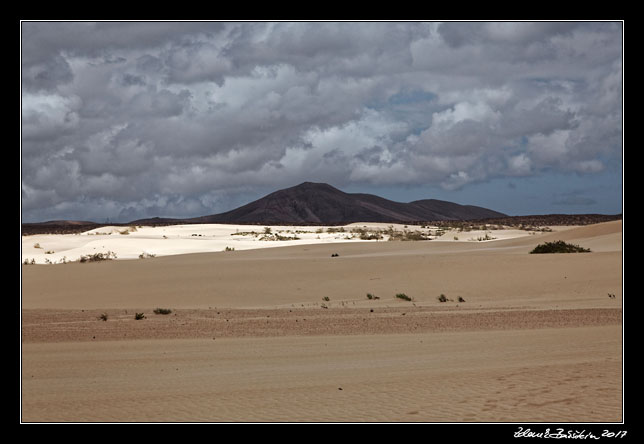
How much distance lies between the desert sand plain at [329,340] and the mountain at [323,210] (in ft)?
437

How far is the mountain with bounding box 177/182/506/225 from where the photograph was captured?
17012cm

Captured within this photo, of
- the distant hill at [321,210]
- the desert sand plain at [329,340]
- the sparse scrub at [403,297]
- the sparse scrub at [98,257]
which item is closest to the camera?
the desert sand plain at [329,340]

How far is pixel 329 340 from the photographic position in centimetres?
1503

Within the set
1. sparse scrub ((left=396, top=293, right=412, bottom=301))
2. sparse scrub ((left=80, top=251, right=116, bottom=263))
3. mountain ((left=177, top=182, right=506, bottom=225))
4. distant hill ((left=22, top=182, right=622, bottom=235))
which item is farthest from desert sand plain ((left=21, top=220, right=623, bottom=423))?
mountain ((left=177, top=182, right=506, bottom=225))

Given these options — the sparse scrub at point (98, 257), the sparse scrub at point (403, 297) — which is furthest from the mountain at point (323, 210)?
the sparse scrub at point (403, 297)

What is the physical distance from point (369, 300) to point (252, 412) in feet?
53.3

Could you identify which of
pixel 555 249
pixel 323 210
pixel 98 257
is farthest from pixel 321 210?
pixel 555 249

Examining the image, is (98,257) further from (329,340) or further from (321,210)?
(321,210)

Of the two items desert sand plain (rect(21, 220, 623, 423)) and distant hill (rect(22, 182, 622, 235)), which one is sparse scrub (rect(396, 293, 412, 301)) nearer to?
desert sand plain (rect(21, 220, 623, 423))

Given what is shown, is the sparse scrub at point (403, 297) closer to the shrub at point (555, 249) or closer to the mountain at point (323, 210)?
the shrub at point (555, 249)

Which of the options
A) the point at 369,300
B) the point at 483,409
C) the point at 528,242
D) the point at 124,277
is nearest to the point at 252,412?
the point at 483,409

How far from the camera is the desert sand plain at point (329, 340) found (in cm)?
888

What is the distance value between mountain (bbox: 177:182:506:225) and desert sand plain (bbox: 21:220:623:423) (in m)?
133

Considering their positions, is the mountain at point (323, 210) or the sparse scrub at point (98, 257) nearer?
the sparse scrub at point (98, 257)
